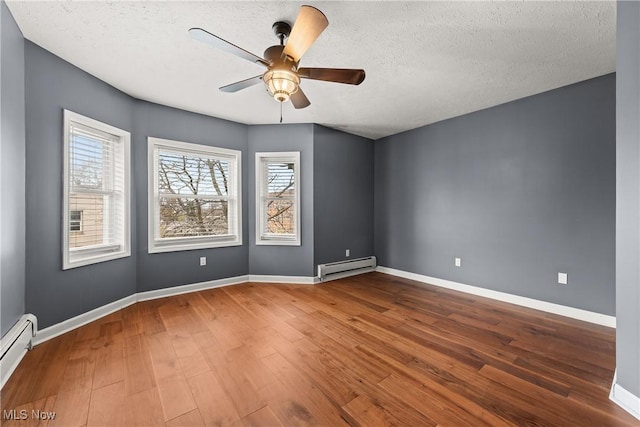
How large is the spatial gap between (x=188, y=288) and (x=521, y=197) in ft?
15.0

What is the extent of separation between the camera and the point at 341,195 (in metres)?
4.44

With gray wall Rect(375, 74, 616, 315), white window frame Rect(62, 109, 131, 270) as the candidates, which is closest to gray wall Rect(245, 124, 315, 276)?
white window frame Rect(62, 109, 131, 270)

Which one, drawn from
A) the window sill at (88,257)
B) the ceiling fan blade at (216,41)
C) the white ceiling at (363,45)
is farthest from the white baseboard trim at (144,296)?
the ceiling fan blade at (216,41)

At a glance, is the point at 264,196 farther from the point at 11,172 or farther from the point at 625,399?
the point at 625,399

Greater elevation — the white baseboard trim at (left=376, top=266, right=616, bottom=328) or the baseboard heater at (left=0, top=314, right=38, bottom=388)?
the baseboard heater at (left=0, top=314, right=38, bottom=388)

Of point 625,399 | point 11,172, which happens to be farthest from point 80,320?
point 625,399

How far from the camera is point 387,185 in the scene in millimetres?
4707

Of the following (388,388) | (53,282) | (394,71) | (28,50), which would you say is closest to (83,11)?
(28,50)

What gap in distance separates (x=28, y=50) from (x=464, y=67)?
3.85m

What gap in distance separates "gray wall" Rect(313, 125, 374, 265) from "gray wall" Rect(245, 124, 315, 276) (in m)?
0.10

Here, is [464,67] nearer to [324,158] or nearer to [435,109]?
[435,109]

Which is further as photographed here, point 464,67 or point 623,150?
point 464,67

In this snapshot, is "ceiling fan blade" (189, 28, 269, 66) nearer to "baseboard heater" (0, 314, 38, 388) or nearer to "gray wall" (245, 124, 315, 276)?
"gray wall" (245, 124, 315, 276)

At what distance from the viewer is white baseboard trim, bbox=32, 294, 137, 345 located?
2211 millimetres
